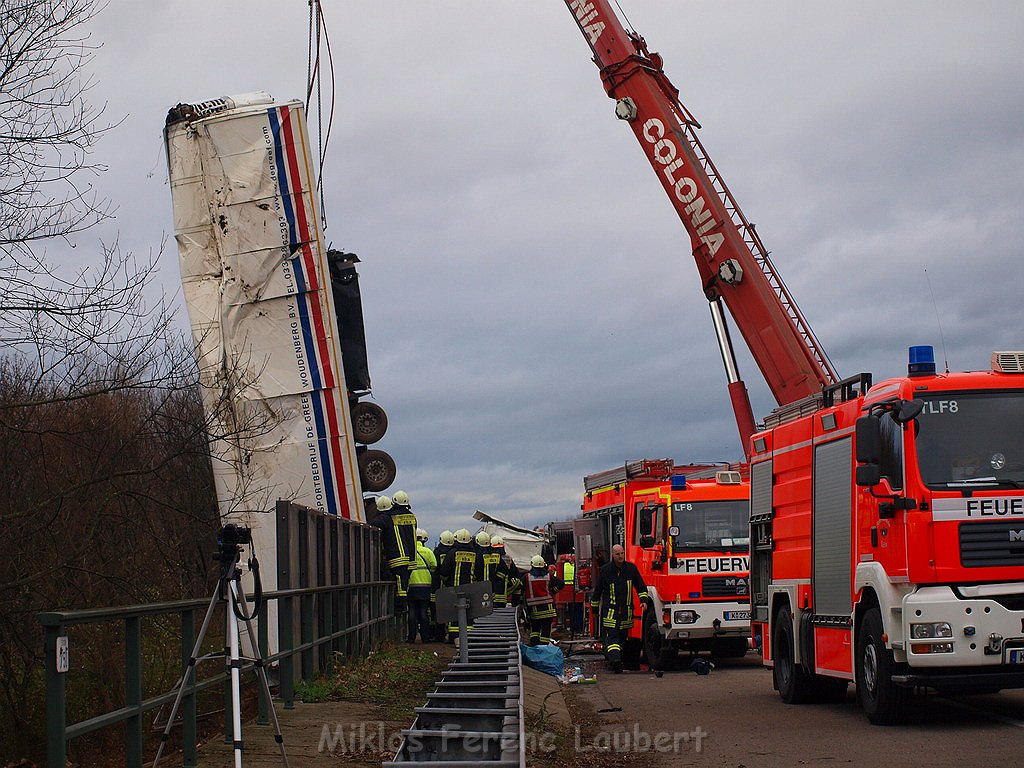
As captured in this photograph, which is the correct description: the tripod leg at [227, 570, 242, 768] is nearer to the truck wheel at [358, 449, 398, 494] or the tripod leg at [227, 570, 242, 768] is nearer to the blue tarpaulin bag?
the blue tarpaulin bag

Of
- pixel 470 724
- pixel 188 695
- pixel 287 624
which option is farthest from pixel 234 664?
pixel 287 624

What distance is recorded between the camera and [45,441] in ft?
40.1

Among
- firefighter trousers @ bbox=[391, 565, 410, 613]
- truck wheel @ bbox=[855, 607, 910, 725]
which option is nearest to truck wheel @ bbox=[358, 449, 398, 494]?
firefighter trousers @ bbox=[391, 565, 410, 613]

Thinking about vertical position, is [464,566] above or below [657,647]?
above

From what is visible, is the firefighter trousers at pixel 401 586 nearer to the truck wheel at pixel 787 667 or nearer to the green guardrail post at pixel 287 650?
the truck wheel at pixel 787 667

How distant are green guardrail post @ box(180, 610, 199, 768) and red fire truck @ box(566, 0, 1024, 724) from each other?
5.47m

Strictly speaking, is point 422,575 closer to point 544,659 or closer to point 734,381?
point 544,659

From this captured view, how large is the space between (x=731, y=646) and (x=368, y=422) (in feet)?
21.7

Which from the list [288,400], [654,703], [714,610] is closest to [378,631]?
[288,400]

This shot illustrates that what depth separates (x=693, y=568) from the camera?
19.6m

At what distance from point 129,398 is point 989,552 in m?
8.23

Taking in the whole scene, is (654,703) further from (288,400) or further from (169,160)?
(169,160)

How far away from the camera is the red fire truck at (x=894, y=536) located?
34.9 ft

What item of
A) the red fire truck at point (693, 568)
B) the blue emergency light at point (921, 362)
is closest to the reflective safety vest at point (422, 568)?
the red fire truck at point (693, 568)
